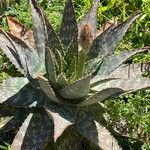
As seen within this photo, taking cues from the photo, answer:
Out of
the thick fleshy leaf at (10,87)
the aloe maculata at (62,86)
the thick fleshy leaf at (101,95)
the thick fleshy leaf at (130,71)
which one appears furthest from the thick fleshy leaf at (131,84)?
the thick fleshy leaf at (10,87)

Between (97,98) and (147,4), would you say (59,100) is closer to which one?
(97,98)

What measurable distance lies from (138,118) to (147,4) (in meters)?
1.21

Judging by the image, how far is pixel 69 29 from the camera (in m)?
2.99

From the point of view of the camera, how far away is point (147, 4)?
3934 mm

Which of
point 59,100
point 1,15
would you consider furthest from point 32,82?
point 1,15

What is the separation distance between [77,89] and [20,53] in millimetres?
436

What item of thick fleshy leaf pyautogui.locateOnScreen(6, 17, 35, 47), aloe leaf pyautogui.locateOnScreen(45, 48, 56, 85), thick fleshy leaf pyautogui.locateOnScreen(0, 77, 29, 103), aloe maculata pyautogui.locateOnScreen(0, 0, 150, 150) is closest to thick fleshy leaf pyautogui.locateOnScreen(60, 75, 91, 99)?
aloe maculata pyautogui.locateOnScreen(0, 0, 150, 150)

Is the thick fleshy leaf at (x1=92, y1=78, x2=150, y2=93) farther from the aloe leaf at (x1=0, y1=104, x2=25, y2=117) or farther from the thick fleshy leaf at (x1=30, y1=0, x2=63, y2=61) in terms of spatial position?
the aloe leaf at (x1=0, y1=104, x2=25, y2=117)

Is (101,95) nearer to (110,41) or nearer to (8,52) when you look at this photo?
(110,41)

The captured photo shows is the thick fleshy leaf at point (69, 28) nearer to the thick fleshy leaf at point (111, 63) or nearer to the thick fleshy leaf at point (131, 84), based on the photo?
the thick fleshy leaf at point (111, 63)

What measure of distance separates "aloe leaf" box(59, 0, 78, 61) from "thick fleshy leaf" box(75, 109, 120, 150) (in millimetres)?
391

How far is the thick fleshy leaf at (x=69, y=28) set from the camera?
2.87 metres

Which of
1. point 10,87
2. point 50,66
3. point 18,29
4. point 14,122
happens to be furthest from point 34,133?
point 18,29

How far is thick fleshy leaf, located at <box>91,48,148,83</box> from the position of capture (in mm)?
2842
